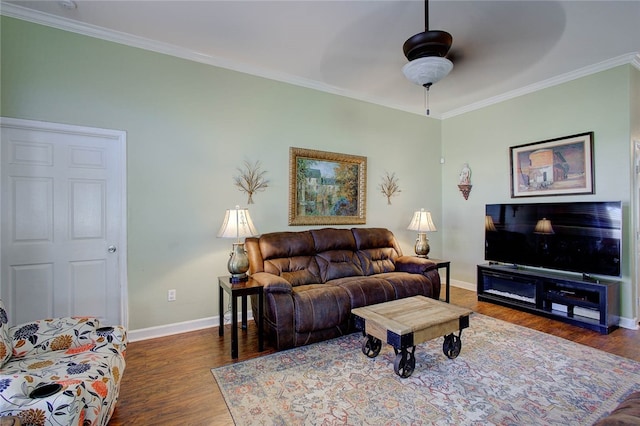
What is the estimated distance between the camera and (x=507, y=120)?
14.6ft

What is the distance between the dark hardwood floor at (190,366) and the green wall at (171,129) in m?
0.43

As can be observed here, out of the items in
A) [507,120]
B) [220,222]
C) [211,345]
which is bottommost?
[211,345]

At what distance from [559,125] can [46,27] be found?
221 inches

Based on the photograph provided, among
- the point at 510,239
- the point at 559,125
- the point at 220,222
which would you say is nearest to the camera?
the point at 220,222

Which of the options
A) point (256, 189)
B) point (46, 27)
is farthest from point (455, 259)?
point (46, 27)

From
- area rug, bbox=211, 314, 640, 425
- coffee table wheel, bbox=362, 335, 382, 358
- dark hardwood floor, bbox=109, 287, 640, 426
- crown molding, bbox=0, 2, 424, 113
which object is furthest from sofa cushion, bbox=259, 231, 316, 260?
crown molding, bbox=0, 2, 424, 113

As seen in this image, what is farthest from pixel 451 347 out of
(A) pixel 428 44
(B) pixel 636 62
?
(B) pixel 636 62

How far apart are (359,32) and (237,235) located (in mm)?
2256

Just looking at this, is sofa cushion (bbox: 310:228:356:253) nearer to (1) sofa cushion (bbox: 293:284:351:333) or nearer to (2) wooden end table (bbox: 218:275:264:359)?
(1) sofa cushion (bbox: 293:284:351:333)

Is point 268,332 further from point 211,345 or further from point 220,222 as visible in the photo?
point 220,222

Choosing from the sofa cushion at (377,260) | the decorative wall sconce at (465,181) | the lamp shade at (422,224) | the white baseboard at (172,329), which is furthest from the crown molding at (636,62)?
the white baseboard at (172,329)

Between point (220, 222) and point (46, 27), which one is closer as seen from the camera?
point (46, 27)

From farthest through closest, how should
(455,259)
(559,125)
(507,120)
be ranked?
(455,259)
(507,120)
(559,125)

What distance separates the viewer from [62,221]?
9.19 feet
